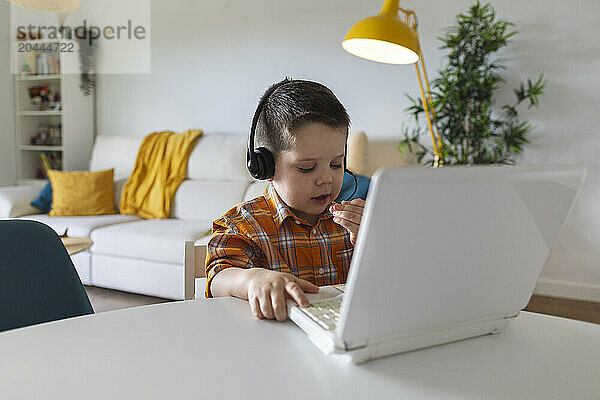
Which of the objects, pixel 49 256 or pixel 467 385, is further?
pixel 49 256

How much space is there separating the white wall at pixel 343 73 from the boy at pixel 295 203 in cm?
237

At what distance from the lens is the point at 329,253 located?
118 cm

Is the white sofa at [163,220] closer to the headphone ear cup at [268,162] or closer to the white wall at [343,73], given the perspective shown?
the white wall at [343,73]

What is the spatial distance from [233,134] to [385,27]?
2.02 metres

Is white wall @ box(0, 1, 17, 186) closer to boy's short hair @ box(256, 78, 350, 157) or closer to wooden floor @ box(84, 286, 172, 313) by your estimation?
wooden floor @ box(84, 286, 172, 313)

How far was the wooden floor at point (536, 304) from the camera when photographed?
3.14m

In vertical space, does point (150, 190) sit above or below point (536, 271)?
below

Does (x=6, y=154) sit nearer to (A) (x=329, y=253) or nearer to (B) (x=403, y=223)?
(A) (x=329, y=253)

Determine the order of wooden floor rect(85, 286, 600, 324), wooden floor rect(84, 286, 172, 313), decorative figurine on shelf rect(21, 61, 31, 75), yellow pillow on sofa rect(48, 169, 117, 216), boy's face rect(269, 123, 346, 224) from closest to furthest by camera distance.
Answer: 1. boy's face rect(269, 123, 346, 224)
2. wooden floor rect(85, 286, 600, 324)
3. wooden floor rect(84, 286, 172, 313)
4. yellow pillow on sofa rect(48, 169, 117, 216)
5. decorative figurine on shelf rect(21, 61, 31, 75)

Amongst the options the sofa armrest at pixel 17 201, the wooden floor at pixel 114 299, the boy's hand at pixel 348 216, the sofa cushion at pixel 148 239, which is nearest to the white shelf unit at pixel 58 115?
the sofa armrest at pixel 17 201

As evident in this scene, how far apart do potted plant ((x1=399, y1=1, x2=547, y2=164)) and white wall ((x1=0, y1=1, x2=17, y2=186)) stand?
3.65 m

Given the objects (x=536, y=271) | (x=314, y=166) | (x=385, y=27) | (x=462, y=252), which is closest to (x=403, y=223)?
(x=462, y=252)

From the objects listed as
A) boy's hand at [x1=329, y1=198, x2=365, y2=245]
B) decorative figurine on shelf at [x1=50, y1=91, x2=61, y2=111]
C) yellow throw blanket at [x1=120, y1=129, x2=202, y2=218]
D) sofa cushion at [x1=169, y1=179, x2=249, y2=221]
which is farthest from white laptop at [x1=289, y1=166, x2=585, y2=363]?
decorative figurine on shelf at [x1=50, y1=91, x2=61, y2=111]

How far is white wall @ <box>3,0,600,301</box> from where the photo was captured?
11.3ft
